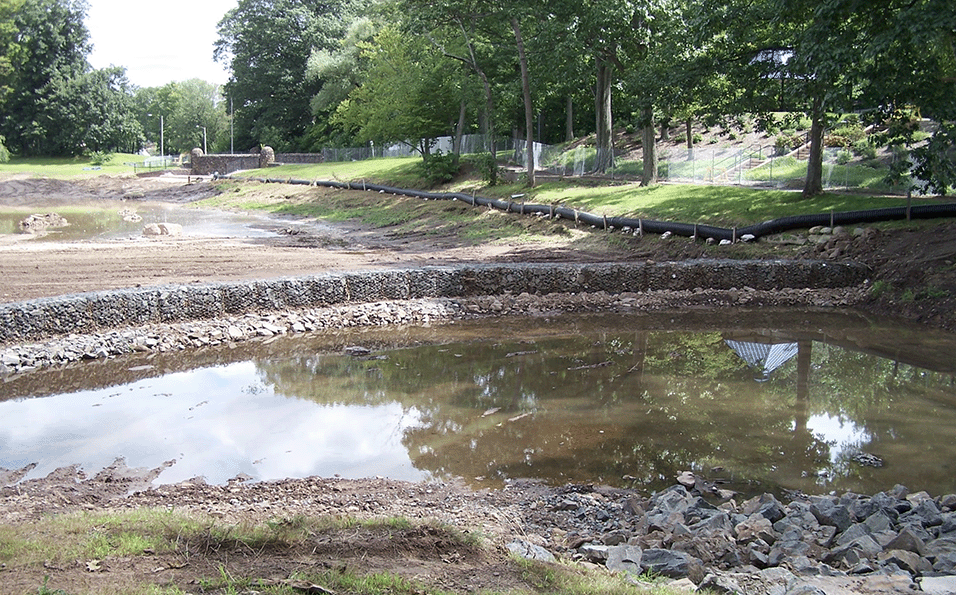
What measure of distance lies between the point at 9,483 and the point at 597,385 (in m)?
8.22

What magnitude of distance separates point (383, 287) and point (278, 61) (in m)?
58.4

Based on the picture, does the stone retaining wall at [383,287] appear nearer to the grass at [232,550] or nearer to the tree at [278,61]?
the grass at [232,550]

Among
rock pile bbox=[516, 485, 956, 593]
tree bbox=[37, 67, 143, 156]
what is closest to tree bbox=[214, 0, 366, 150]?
tree bbox=[37, 67, 143, 156]

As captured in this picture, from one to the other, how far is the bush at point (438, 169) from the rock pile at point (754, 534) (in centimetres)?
3072

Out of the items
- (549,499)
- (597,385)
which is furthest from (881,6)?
(549,499)

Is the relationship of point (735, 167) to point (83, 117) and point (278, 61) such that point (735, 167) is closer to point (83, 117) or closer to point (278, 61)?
point (278, 61)

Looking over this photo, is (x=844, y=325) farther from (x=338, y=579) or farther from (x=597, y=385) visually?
(x=338, y=579)

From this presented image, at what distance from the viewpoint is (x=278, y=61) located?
70062mm

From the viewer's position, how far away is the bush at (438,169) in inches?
1478

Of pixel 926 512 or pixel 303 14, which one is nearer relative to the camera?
pixel 926 512

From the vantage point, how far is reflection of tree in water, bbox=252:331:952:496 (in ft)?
30.0

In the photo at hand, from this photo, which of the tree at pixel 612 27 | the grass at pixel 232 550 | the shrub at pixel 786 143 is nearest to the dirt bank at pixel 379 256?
the tree at pixel 612 27

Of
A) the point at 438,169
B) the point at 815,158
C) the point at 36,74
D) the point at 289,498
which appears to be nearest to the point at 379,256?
the point at 815,158

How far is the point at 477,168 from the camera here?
123 feet
